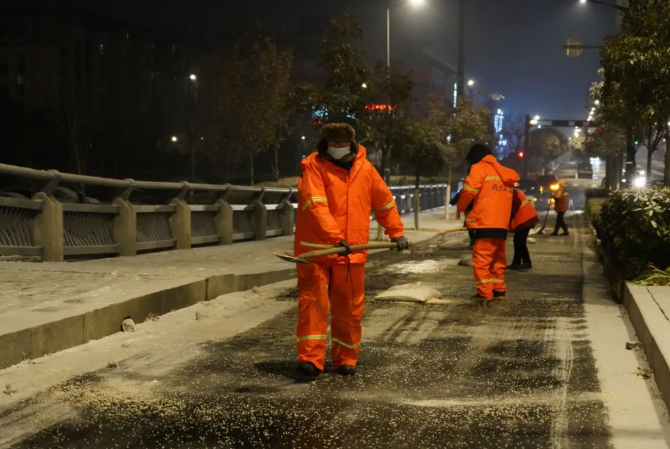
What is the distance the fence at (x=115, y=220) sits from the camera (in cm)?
1238

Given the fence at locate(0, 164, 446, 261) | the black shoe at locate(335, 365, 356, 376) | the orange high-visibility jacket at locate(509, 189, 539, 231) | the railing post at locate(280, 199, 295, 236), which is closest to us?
the black shoe at locate(335, 365, 356, 376)

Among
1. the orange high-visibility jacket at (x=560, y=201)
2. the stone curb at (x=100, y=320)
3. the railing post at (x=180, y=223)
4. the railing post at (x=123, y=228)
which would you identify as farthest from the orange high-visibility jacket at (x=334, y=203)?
the orange high-visibility jacket at (x=560, y=201)

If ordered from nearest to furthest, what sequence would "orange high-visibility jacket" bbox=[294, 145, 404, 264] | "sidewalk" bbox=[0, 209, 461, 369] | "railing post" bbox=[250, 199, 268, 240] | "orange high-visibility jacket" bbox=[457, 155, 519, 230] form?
"orange high-visibility jacket" bbox=[294, 145, 404, 264], "sidewalk" bbox=[0, 209, 461, 369], "orange high-visibility jacket" bbox=[457, 155, 519, 230], "railing post" bbox=[250, 199, 268, 240]

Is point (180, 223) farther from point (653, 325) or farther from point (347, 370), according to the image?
point (653, 325)

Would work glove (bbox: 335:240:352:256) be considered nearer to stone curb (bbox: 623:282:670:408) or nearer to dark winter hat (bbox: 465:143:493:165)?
stone curb (bbox: 623:282:670:408)

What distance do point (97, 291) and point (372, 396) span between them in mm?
4041

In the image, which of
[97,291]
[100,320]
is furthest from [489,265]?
[100,320]

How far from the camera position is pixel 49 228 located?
41.5 ft

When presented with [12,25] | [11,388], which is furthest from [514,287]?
[12,25]

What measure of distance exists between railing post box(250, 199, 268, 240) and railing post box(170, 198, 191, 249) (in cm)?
349

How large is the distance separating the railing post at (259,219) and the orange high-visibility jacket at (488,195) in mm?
9571

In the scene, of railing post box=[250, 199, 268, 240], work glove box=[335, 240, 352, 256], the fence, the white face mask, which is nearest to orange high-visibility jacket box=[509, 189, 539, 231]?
the fence

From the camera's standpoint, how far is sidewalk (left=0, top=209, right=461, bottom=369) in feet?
23.6

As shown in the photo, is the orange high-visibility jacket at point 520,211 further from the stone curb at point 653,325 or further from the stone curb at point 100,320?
the stone curb at point 100,320
